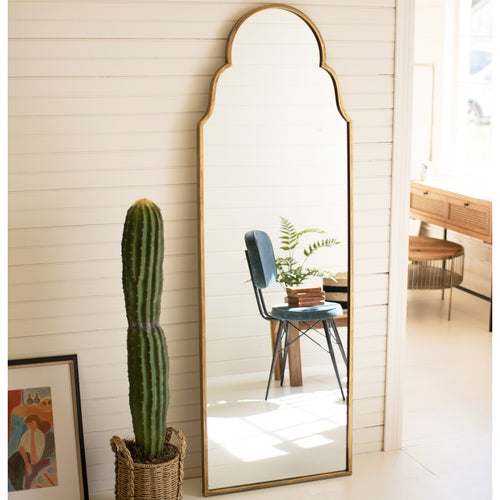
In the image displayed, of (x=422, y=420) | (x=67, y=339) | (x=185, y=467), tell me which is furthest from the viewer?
(x=422, y=420)

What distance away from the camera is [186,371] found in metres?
2.77

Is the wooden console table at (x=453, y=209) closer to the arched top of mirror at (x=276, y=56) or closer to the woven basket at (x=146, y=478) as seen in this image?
the arched top of mirror at (x=276, y=56)

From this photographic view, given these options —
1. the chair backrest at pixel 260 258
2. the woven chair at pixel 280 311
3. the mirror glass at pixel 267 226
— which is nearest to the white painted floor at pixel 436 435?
the mirror glass at pixel 267 226

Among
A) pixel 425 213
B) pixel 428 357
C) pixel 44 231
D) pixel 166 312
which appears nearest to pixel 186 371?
pixel 166 312

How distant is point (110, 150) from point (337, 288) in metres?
1.06

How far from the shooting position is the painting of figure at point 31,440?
2.58 m

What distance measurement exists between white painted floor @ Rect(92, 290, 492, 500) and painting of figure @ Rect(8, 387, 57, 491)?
260 millimetres

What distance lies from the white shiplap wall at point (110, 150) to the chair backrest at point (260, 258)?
229 millimetres

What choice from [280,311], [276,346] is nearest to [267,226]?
[280,311]

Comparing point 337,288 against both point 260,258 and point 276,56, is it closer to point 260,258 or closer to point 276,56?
point 260,258

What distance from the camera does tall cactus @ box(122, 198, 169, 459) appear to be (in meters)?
2.27

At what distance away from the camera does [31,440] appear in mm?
2600

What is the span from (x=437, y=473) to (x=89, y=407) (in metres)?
1.46

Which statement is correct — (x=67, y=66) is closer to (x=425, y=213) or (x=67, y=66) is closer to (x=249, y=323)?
(x=249, y=323)
